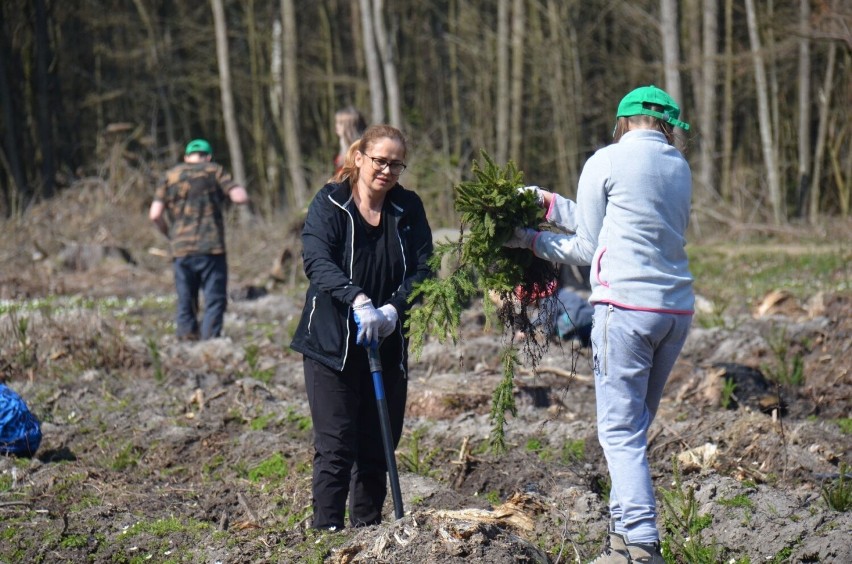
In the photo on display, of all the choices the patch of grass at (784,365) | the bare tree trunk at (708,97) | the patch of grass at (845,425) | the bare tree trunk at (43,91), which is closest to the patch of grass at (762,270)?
the patch of grass at (784,365)

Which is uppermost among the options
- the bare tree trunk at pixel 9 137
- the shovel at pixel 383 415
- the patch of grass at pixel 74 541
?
the bare tree trunk at pixel 9 137

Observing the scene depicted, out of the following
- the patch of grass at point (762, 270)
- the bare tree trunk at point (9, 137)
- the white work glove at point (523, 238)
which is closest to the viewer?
the white work glove at point (523, 238)

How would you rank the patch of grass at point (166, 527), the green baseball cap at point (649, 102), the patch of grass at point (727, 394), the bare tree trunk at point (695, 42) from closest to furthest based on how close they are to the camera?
the green baseball cap at point (649, 102) < the patch of grass at point (166, 527) < the patch of grass at point (727, 394) < the bare tree trunk at point (695, 42)

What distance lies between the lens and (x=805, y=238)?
17516 mm

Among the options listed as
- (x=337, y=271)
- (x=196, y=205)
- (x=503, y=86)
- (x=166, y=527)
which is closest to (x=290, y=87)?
(x=503, y=86)

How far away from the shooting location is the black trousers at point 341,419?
5070 millimetres

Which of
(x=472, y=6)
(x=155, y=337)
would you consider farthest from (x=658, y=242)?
(x=472, y=6)

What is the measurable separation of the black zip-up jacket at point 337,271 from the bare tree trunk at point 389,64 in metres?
15.1

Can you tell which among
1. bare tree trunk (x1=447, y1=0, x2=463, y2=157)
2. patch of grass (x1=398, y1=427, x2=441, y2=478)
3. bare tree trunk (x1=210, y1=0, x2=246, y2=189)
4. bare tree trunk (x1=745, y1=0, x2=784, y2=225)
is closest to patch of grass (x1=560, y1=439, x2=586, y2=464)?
patch of grass (x1=398, y1=427, x2=441, y2=478)

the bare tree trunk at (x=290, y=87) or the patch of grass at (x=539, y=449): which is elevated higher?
the bare tree trunk at (x=290, y=87)

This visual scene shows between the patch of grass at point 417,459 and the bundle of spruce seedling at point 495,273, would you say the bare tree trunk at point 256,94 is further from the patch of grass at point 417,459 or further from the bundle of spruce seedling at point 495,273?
the bundle of spruce seedling at point 495,273

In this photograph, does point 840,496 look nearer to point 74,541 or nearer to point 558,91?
point 74,541

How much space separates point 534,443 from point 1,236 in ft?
43.4

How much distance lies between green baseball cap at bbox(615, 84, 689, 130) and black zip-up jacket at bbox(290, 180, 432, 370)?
4.13 ft
